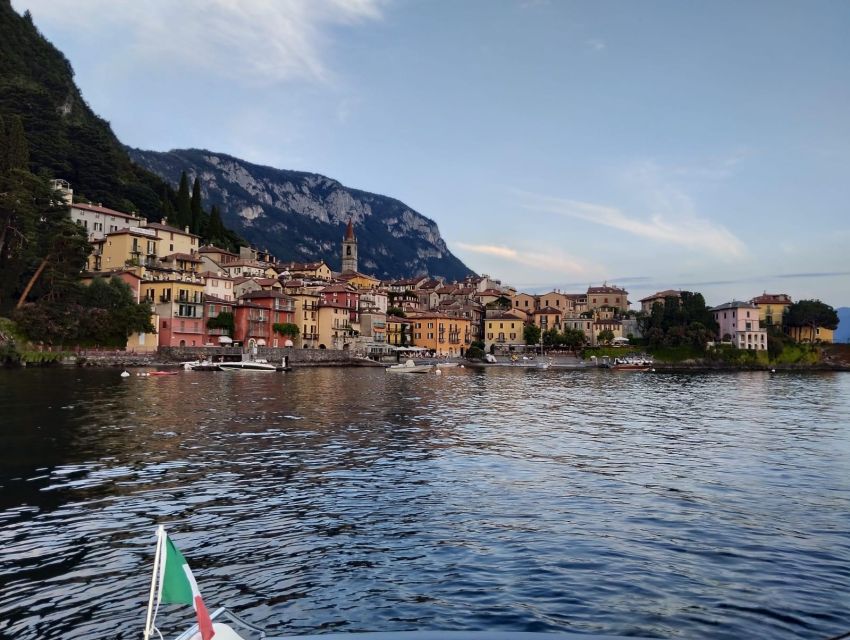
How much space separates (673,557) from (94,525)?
11285 millimetres

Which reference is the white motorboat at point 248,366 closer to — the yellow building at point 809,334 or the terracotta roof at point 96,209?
the terracotta roof at point 96,209

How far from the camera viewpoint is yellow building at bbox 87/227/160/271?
281 feet

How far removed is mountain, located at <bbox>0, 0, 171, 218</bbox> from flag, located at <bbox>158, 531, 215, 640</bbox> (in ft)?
355

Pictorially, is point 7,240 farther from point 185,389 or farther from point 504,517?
point 504,517

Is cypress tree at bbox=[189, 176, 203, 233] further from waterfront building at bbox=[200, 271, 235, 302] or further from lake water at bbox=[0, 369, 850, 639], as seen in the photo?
lake water at bbox=[0, 369, 850, 639]

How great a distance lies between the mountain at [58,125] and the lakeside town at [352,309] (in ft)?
41.7


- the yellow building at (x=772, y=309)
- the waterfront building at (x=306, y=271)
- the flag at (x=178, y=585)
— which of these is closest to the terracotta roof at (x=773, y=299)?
the yellow building at (x=772, y=309)

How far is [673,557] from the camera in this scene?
1116cm

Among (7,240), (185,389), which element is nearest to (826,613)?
(185,389)

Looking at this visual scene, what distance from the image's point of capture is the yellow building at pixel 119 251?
8562 centimetres

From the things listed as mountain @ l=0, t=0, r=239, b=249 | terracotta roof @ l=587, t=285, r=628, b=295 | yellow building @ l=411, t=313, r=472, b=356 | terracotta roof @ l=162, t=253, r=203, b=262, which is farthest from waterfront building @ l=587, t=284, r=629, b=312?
terracotta roof @ l=162, t=253, r=203, b=262

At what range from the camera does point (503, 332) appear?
428 feet

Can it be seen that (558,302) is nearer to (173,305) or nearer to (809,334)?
(809,334)

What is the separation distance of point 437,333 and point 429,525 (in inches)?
4321
